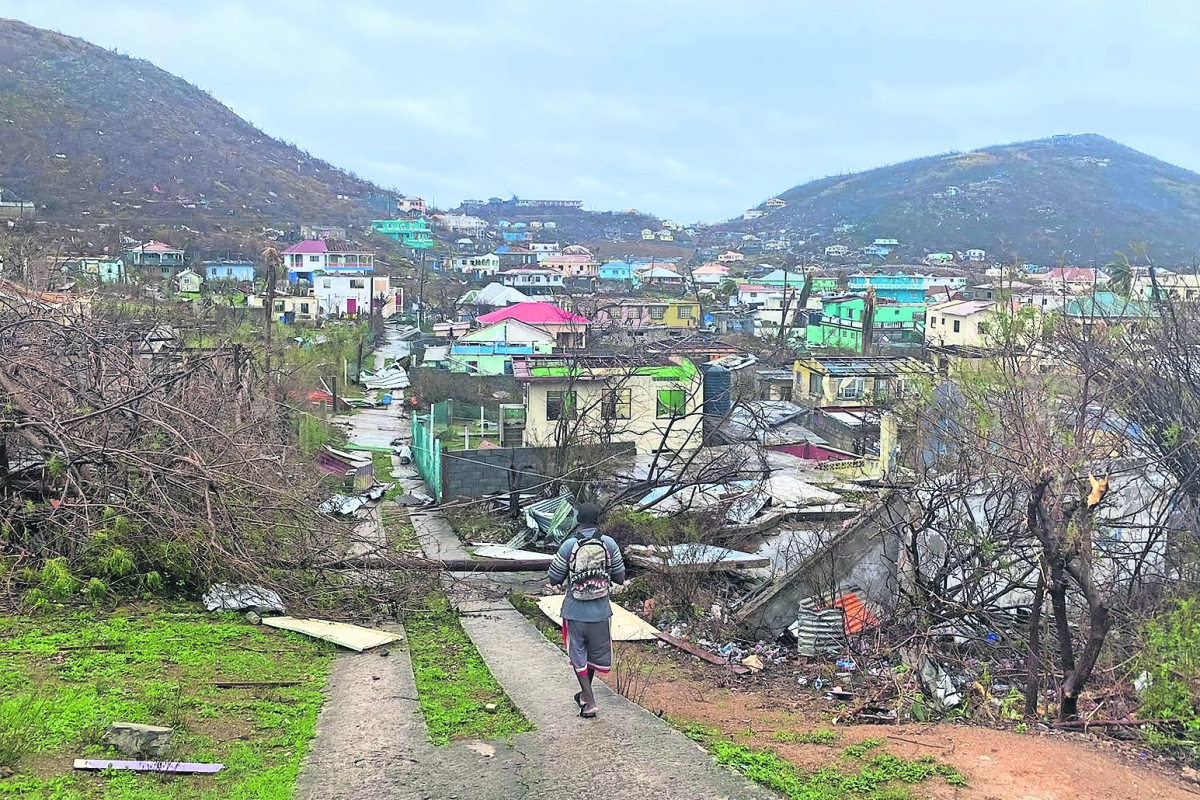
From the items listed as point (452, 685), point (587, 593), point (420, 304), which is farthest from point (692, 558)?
point (420, 304)

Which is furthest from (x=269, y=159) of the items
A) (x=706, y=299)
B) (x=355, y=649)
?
(x=355, y=649)

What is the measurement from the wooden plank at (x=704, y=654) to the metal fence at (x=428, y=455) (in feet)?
30.8

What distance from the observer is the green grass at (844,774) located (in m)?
4.31

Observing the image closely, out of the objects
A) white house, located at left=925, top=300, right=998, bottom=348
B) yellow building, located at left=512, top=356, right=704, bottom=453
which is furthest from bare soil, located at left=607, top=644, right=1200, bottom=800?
white house, located at left=925, top=300, right=998, bottom=348

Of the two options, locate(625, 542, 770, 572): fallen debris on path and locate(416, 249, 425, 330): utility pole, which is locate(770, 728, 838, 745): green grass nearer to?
locate(625, 542, 770, 572): fallen debris on path

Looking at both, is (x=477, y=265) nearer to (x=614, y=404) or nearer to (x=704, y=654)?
(x=614, y=404)

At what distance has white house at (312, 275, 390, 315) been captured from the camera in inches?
2280

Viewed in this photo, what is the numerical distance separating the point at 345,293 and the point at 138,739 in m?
57.6

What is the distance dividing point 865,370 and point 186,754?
94.1ft

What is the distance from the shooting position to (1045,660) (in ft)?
24.0

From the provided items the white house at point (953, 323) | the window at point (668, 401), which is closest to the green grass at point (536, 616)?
the window at point (668, 401)

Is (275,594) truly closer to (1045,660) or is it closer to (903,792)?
(903,792)

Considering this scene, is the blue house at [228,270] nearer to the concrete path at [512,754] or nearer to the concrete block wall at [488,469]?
the concrete block wall at [488,469]

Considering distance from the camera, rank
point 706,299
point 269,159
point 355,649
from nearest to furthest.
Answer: point 355,649 → point 706,299 → point 269,159
